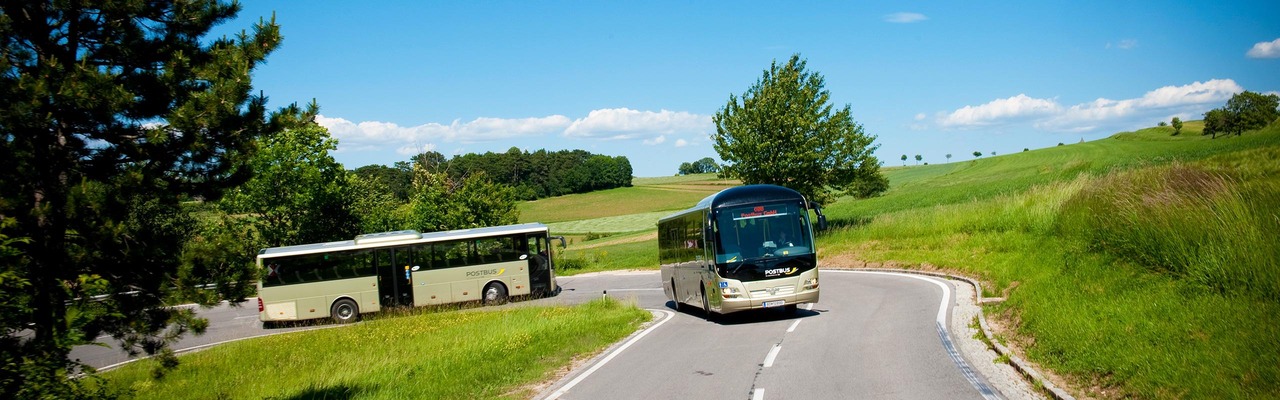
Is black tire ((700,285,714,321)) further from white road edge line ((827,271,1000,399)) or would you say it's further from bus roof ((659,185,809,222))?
white road edge line ((827,271,1000,399))

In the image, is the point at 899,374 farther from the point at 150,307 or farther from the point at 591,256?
the point at 591,256

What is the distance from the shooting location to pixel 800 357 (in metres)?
11.9

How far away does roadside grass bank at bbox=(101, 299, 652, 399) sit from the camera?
11688 mm

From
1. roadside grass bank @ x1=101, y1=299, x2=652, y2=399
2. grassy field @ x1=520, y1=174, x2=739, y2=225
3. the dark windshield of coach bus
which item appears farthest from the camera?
grassy field @ x1=520, y1=174, x2=739, y2=225

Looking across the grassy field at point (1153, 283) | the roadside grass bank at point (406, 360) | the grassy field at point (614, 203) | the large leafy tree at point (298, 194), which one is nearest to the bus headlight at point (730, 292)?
the roadside grass bank at point (406, 360)

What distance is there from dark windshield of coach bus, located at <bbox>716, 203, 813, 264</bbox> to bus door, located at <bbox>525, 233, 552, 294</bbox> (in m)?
12.5

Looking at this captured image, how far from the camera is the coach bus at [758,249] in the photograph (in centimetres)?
1655

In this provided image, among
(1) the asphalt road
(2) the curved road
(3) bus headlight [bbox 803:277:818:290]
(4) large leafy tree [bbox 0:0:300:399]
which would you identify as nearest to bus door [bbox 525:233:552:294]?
(2) the curved road

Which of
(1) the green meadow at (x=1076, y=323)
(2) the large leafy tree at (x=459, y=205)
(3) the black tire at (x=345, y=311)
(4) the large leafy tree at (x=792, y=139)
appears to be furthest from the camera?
(2) the large leafy tree at (x=459, y=205)

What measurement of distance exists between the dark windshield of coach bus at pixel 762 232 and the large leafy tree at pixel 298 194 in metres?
31.0

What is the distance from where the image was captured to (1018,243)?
22094 millimetres

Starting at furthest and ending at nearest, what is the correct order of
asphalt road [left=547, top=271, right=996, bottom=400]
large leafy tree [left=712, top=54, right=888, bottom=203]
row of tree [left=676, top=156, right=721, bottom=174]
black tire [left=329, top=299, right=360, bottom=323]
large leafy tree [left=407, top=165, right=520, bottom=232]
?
row of tree [left=676, top=156, right=721, bottom=174] → large leafy tree [left=407, top=165, right=520, bottom=232] → large leafy tree [left=712, top=54, right=888, bottom=203] → black tire [left=329, top=299, right=360, bottom=323] → asphalt road [left=547, top=271, right=996, bottom=400]

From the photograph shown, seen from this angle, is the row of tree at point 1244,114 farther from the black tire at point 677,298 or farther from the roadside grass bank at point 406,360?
the roadside grass bank at point 406,360

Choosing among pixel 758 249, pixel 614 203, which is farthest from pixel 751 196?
pixel 614 203
